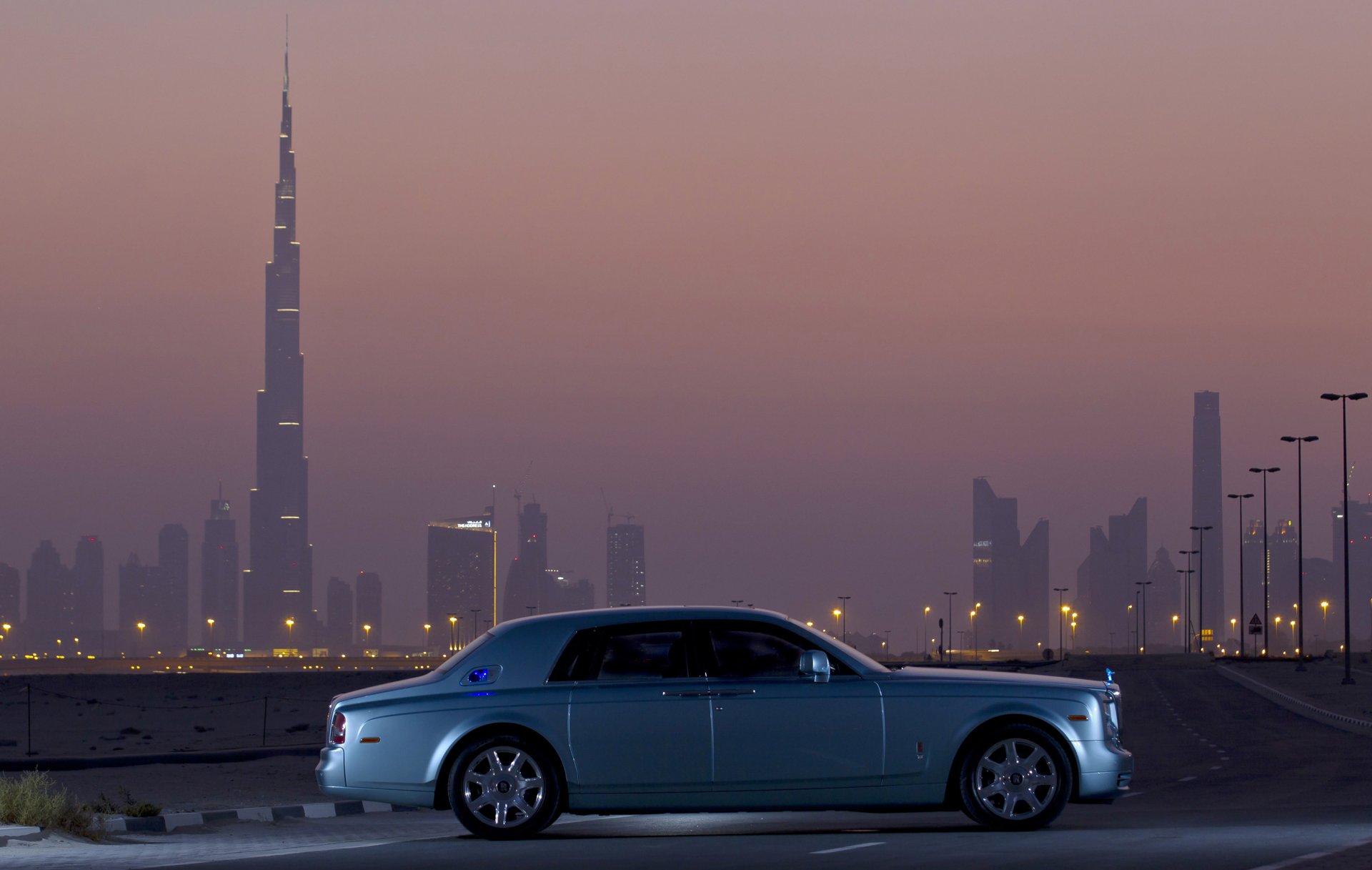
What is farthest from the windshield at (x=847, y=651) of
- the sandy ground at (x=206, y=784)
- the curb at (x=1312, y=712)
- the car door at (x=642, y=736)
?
the curb at (x=1312, y=712)

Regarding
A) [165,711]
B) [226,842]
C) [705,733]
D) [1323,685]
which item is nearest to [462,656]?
[705,733]

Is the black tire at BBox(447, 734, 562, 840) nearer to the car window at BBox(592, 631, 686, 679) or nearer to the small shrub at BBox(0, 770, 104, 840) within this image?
the car window at BBox(592, 631, 686, 679)

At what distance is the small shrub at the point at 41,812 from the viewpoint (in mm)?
12930

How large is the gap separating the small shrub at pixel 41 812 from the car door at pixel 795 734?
4982 mm

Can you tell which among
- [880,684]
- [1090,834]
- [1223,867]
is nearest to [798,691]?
[880,684]

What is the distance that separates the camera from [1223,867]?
9.90 m

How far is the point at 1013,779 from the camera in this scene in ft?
40.4

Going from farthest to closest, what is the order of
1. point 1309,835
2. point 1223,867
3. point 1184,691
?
point 1184,691, point 1309,835, point 1223,867

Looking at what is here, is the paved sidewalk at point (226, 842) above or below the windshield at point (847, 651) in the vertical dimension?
below

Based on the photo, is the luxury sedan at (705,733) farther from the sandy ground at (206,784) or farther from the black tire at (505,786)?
the sandy ground at (206,784)

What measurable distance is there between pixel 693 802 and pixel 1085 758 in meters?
2.82

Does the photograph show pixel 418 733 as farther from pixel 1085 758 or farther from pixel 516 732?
pixel 1085 758

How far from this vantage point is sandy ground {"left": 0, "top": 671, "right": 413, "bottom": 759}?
3856 cm

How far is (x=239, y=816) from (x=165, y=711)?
4427 centimetres
